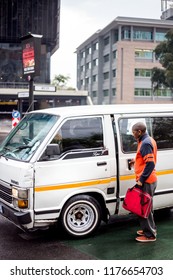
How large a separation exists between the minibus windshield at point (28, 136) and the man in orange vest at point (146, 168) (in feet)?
4.37

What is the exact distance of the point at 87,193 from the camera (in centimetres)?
596

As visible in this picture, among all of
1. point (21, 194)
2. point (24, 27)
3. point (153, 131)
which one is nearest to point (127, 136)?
point (153, 131)

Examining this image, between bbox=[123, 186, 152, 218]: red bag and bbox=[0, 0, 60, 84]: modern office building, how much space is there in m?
53.8

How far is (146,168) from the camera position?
546cm

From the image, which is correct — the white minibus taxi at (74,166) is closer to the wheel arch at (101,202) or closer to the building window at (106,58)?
the wheel arch at (101,202)

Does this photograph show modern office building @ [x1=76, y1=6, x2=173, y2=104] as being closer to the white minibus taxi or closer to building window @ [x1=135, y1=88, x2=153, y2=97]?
building window @ [x1=135, y1=88, x2=153, y2=97]

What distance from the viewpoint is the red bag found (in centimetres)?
555

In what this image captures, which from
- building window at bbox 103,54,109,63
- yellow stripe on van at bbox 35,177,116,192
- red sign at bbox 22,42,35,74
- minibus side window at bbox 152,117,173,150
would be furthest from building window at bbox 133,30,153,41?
yellow stripe on van at bbox 35,177,116,192

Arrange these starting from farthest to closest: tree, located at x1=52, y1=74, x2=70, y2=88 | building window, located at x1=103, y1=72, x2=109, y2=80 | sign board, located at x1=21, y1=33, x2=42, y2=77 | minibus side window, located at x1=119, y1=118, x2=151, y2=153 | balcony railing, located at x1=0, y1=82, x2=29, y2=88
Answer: tree, located at x1=52, y1=74, x2=70, y2=88
building window, located at x1=103, y1=72, x2=109, y2=80
balcony railing, located at x1=0, y1=82, x2=29, y2=88
sign board, located at x1=21, y1=33, x2=42, y2=77
minibus side window, located at x1=119, y1=118, x2=151, y2=153

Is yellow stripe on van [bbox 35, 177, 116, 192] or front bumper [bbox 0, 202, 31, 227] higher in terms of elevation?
yellow stripe on van [bbox 35, 177, 116, 192]

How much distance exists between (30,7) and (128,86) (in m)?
24.5

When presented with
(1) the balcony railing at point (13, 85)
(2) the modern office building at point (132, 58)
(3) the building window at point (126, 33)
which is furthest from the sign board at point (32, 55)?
(3) the building window at point (126, 33)

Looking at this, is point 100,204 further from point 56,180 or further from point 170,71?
point 170,71

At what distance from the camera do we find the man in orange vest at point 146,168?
547 centimetres
